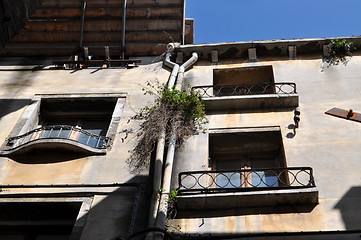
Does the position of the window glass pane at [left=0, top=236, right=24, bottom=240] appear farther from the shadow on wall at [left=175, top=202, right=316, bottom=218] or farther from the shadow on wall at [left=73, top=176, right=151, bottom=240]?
the shadow on wall at [left=175, top=202, right=316, bottom=218]

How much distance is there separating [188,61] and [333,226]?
286 inches

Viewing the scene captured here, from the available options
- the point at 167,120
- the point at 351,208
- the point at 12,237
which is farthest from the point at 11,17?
the point at 351,208

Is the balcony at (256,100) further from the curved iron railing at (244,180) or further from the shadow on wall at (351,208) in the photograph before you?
the shadow on wall at (351,208)

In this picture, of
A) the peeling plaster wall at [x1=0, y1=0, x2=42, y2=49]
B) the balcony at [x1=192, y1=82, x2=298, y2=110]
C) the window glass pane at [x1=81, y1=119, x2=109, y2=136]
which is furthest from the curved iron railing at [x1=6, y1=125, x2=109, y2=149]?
the peeling plaster wall at [x1=0, y1=0, x2=42, y2=49]

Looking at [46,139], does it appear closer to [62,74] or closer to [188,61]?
[62,74]

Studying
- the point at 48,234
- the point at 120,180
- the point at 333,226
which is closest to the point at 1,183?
the point at 48,234

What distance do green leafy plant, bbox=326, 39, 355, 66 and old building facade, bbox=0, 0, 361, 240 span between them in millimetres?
209

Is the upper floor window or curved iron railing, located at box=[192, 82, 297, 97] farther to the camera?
curved iron railing, located at box=[192, 82, 297, 97]

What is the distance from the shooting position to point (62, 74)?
1391 cm

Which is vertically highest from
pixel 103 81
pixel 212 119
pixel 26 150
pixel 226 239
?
pixel 103 81

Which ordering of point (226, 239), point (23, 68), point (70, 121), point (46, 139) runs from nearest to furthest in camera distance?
point (226, 239), point (46, 139), point (70, 121), point (23, 68)

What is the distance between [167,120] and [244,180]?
7.78 feet

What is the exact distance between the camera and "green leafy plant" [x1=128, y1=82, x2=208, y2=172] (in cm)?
1010

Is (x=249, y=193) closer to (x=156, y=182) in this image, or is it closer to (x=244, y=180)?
(x=244, y=180)
